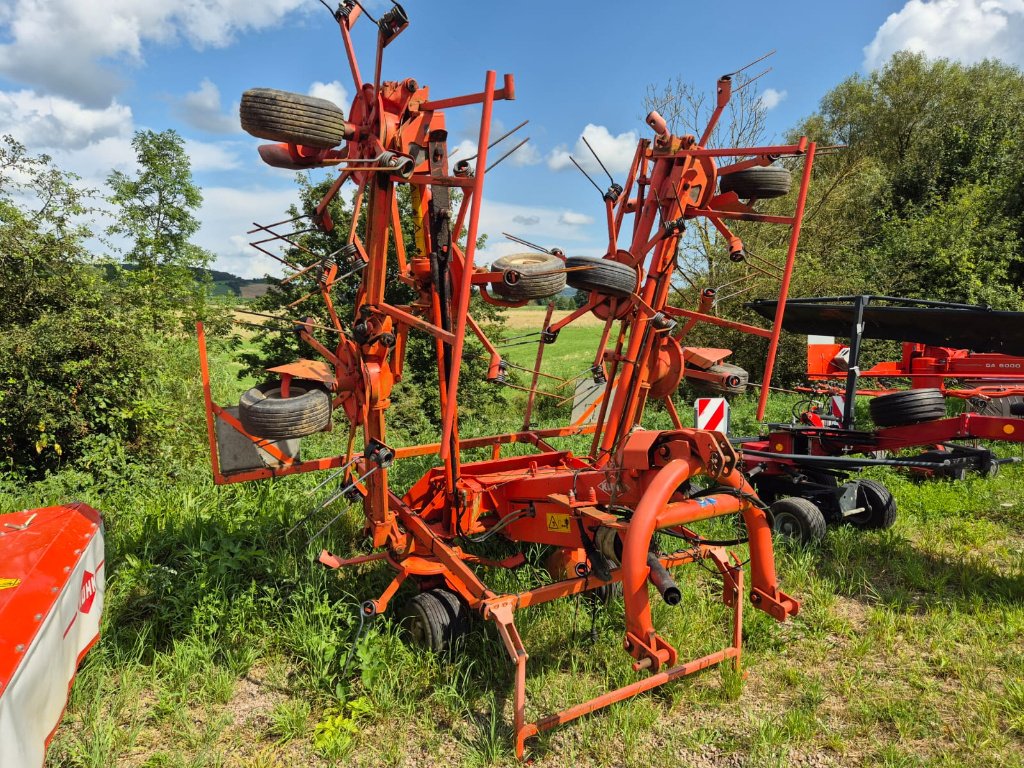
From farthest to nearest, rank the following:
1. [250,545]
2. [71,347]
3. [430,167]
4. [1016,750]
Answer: [71,347] → [250,545] → [430,167] → [1016,750]

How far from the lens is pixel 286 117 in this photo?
347 centimetres

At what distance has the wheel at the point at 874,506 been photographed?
668 centimetres

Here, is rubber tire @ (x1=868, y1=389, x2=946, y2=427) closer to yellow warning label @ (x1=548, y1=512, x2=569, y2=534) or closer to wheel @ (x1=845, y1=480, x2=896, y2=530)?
wheel @ (x1=845, y1=480, x2=896, y2=530)

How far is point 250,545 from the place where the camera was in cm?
565

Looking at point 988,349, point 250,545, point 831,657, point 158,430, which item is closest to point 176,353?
point 158,430

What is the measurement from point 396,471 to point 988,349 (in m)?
6.77

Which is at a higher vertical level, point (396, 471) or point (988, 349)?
point (988, 349)

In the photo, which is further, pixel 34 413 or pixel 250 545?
pixel 34 413

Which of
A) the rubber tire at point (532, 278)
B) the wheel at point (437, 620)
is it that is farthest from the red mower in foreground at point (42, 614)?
the rubber tire at point (532, 278)

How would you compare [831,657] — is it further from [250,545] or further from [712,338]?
[712,338]

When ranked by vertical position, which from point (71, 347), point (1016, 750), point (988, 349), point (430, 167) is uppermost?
point (430, 167)

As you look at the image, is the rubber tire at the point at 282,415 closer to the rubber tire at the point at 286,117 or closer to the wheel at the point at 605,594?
the rubber tire at the point at 286,117

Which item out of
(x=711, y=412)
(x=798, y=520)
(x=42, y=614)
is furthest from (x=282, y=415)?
(x=798, y=520)

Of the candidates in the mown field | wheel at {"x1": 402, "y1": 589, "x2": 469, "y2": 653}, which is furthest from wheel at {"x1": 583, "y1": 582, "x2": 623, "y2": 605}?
wheel at {"x1": 402, "y1": 589, "x2": 469, "y2": 653}
